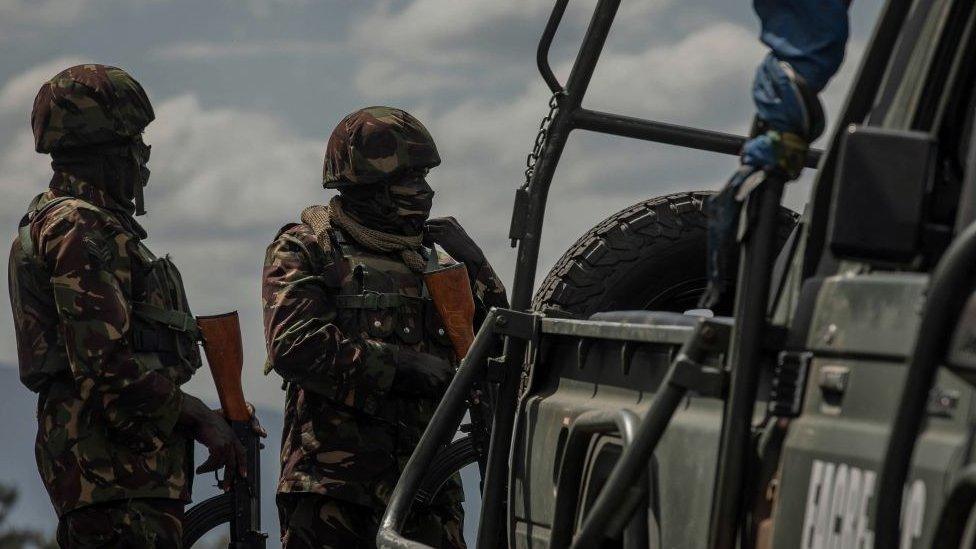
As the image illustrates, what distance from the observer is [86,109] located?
6359 mm

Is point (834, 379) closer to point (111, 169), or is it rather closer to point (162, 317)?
point (162, 317)

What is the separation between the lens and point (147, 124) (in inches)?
258

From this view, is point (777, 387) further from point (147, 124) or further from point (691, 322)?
point (147, 124)

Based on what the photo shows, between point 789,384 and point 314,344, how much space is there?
10.4ft

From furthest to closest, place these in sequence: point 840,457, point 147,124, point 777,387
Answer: point 147,124, point 777,387, point 840,457

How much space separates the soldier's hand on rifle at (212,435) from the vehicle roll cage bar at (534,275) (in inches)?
82.0

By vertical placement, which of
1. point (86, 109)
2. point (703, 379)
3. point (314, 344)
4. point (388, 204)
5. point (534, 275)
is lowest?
point (314, 344)

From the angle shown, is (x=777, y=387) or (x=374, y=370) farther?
(x=374, y=370)

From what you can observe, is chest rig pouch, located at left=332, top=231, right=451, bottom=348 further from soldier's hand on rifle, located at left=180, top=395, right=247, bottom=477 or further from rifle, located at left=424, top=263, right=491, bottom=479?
soldier's hand on rifle, located at left=180, top=395, right=247, bottom=477

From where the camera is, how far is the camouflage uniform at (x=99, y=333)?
5977 millimetres

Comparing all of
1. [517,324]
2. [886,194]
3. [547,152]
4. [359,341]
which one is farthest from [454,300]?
[886,194]

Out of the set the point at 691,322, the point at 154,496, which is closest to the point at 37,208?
the point at 154,496

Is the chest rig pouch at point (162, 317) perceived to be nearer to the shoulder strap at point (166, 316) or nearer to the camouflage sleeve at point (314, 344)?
the shoulder strap at point (166, 316)

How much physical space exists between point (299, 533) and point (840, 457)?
12.0ft
